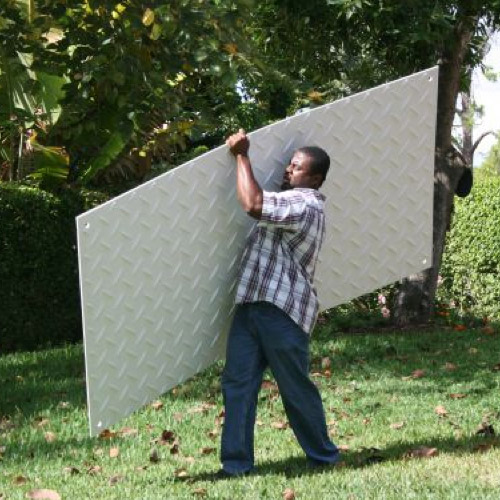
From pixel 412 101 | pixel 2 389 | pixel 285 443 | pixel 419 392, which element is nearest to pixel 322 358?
pixel 419 392

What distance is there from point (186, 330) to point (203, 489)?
0.84 metres

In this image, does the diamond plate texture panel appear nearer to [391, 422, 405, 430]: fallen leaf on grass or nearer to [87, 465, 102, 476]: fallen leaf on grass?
[87, 465, 102, 476]: fallen leaf on grass

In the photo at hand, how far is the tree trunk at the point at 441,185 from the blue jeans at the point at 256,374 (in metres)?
8.48

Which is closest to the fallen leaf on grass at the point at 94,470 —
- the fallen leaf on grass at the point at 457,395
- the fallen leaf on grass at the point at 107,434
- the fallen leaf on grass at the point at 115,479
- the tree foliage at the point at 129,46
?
the fallen leaf on grass at the point at 115,479

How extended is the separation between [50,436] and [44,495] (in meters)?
2.03

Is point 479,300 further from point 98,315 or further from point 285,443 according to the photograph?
point 98,315

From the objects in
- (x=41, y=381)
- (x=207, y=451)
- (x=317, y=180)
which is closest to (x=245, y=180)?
(x=317, y=180)

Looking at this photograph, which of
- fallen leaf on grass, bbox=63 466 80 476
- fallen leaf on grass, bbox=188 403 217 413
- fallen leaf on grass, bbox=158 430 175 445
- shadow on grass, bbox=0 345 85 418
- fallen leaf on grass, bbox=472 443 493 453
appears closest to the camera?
fallen leaf on grass, bbox=472 443 493 453

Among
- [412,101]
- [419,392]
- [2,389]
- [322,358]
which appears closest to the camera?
[412,101]

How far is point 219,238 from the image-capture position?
605cm

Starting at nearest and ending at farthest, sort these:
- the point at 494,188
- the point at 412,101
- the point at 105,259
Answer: the point at 105,259 < the point at 412,101 < the point at 494,188

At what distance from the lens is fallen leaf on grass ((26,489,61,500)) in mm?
5920

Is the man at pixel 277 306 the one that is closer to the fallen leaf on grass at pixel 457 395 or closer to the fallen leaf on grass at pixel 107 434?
the fallen leaf on grass at pixel 107 434

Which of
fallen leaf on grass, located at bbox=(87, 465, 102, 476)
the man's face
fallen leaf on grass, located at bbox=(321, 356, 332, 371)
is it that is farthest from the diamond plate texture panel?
fallen leaf on grass, located at bbox=(321, 356, 332, 371)
